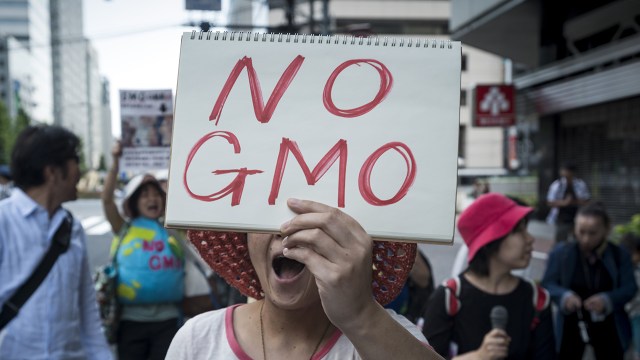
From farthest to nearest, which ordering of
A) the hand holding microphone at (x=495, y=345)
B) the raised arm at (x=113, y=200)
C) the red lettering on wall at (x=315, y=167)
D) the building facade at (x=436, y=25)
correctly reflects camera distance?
the building facade at (x=436, y=25) → the raised arm at (x=113, y=200) → the hand holding microphone at (x=495, y=345) → the red lettering on wall at (x=315, y=167)

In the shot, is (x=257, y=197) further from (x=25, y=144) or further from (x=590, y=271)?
(x=590, y=271)

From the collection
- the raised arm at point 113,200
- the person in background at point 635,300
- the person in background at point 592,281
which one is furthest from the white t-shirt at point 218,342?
the person in background at point 635,300

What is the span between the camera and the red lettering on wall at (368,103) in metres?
1.10

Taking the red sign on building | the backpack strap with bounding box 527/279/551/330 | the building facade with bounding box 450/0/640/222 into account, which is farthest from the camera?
the red sign on building

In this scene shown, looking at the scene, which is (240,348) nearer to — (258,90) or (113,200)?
(258,90)

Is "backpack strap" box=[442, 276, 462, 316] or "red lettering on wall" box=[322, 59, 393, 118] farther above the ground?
"red lettering on wall" box=[322, 59, 393, 118]

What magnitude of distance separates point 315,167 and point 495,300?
6.44 ft

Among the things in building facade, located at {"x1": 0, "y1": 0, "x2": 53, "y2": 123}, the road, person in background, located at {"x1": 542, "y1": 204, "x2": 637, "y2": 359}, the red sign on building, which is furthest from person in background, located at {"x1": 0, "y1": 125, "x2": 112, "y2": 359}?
building facade, located at {"x1": 0, "y1": 0, "x2": 53, "y2": 123}

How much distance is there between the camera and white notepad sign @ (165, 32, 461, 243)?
107 cm

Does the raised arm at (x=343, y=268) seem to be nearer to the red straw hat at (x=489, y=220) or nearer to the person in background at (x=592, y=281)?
the red straw hat at (x=489, y=220)

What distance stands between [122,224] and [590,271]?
3489 millimetres

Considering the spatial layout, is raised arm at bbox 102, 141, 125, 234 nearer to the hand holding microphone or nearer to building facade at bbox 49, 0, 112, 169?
the hand holding microphone

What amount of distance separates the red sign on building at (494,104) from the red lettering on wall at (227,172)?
10256 millimetres

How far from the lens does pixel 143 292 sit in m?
3.70
